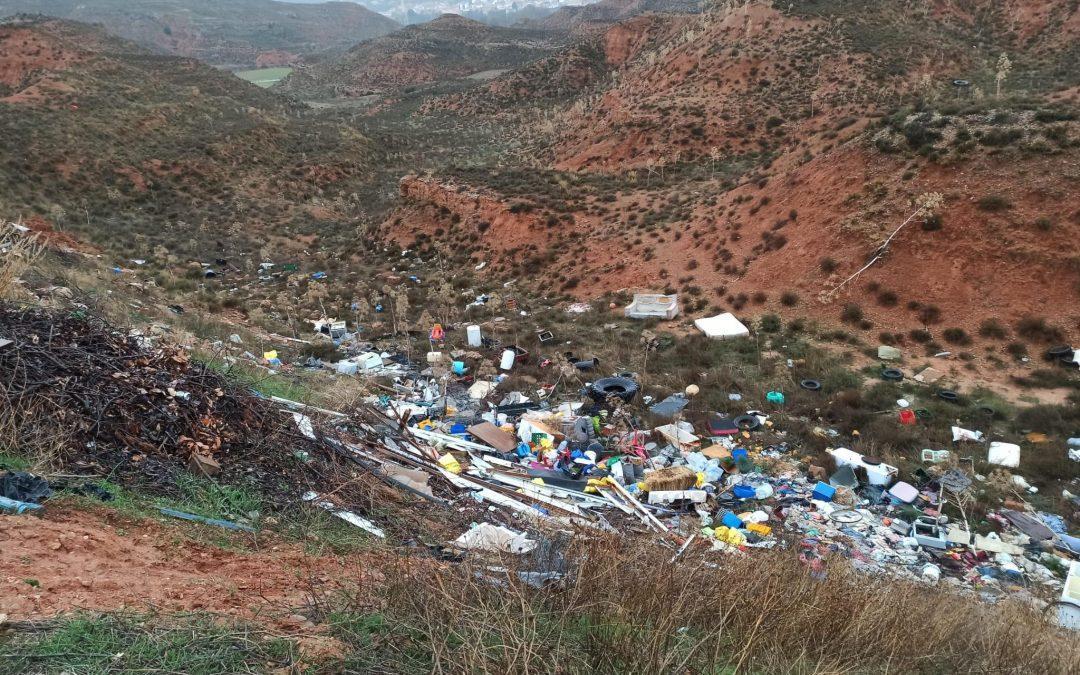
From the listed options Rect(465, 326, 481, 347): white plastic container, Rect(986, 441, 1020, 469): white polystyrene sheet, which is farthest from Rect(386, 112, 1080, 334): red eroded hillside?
Rect(465, 326, 481, 347): white plastic container

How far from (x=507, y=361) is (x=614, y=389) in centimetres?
214

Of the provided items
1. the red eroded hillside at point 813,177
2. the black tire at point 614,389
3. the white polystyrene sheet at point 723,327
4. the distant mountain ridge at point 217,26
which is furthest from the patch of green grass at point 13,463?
the distant mountain ridge at point 217,26

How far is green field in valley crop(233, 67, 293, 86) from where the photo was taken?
78.2 metres

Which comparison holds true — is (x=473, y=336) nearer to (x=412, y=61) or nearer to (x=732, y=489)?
(x=732, y=489)

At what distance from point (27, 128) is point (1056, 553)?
37027mm

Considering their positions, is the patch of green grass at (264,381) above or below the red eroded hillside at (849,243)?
below

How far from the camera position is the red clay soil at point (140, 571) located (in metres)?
2.72

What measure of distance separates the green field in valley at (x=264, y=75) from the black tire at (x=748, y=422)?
84633mm

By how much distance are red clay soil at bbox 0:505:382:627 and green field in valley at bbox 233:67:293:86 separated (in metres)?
85.8

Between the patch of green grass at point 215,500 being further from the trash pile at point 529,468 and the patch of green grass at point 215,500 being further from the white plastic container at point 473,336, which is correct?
the white plastic container at point 473,336

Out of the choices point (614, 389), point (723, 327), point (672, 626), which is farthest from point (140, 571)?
point (723, 327)

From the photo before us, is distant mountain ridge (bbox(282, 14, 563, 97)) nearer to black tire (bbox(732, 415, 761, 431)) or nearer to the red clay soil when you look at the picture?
black tire (bbox(732, 415, 761, 431))

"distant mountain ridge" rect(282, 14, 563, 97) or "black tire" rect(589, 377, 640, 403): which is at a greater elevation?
"distant mountain ridge" rect(282, 14, 563, 97)

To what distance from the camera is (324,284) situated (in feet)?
55.8
